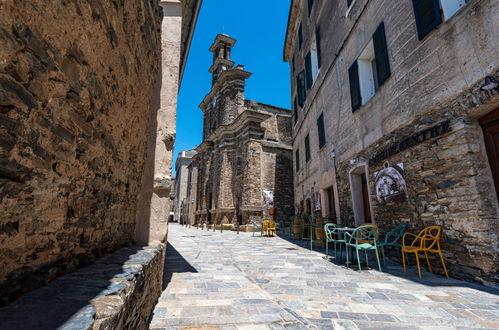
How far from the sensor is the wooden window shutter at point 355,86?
686cm

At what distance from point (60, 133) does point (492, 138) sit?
5.21 metres

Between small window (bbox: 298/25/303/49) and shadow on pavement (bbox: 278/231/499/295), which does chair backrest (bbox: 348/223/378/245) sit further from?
small window (bbox: 298/25/303/49)

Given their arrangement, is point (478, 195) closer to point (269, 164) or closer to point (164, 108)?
point (164, 108)

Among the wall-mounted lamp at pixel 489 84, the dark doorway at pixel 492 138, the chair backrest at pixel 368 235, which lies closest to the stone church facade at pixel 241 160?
the chair backrest at pixel 368 235

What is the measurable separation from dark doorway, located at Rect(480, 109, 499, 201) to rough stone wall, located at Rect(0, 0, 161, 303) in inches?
194

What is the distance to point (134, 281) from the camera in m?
1.64

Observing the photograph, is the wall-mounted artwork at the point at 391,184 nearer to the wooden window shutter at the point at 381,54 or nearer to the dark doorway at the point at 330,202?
the wooden window shutter at the point at 381,54

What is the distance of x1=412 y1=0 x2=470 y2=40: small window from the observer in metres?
4.19

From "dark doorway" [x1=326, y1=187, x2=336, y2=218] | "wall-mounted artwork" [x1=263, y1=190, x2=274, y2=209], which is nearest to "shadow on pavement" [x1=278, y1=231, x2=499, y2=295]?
"dark doorway" [x1=326, y1=187, x2=336, y2=218]

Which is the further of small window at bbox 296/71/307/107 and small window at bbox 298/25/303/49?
small window at bbox 298/25/303/49

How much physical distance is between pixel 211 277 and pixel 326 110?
7.18 meters

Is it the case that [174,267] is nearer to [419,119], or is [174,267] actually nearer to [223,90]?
[419,119]

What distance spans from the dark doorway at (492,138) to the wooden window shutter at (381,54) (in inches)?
91.3

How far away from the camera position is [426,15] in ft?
15.0
